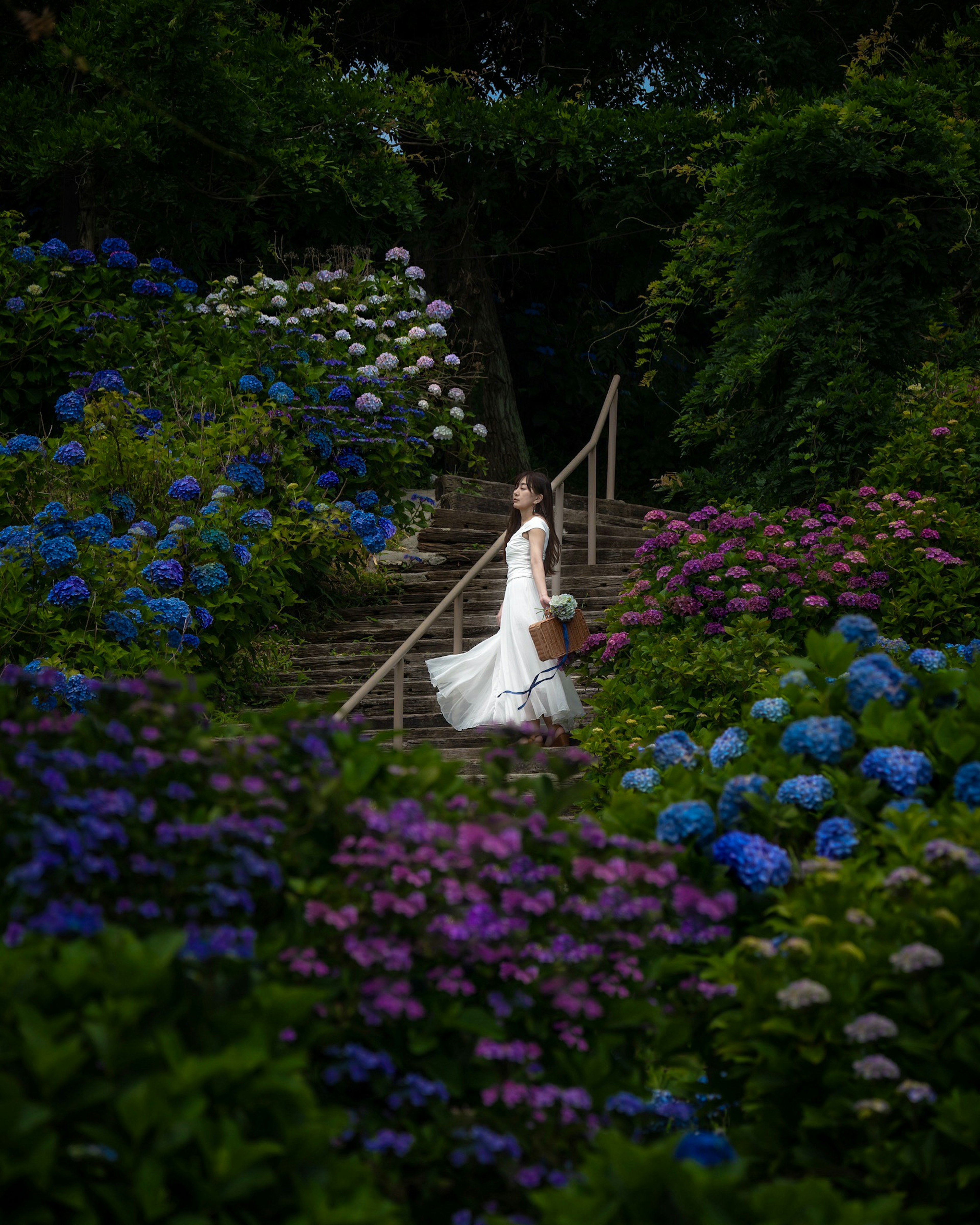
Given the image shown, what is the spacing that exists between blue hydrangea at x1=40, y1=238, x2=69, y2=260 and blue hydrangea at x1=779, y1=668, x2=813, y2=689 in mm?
8127

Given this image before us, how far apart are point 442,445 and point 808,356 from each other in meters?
3.36

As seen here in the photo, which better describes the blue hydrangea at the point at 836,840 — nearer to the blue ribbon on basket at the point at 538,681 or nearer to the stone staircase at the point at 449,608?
the stone staircase at the point at 449,608

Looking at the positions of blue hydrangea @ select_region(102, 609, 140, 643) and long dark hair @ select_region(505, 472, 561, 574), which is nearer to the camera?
blue hydrangea @ select_region(102, 609, 140, 643)

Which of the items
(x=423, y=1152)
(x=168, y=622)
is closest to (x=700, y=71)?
(x=168, y=622)

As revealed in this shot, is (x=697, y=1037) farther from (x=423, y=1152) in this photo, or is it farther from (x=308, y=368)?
(x=308, y=368)

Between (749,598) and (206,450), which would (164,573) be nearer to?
(206,450)

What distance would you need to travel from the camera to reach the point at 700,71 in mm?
12547

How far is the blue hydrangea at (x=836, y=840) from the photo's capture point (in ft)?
8.05

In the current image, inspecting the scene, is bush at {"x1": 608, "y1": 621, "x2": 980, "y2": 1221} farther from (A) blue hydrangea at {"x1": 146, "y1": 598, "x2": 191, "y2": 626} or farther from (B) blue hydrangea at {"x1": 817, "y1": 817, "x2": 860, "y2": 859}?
(A) blue hydrangea at {"x1": 146, "y1": 598, "x2": 191, "y2": 626}

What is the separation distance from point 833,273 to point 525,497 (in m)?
2.92

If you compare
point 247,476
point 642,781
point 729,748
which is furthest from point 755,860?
point 247,476

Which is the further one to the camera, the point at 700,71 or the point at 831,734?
the point at 700,71

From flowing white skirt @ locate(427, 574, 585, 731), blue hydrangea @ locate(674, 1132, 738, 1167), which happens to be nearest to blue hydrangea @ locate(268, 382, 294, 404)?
flowing white skirt @ locate(427, 574, 585, 731)

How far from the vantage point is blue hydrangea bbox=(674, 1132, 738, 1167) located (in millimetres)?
1860
